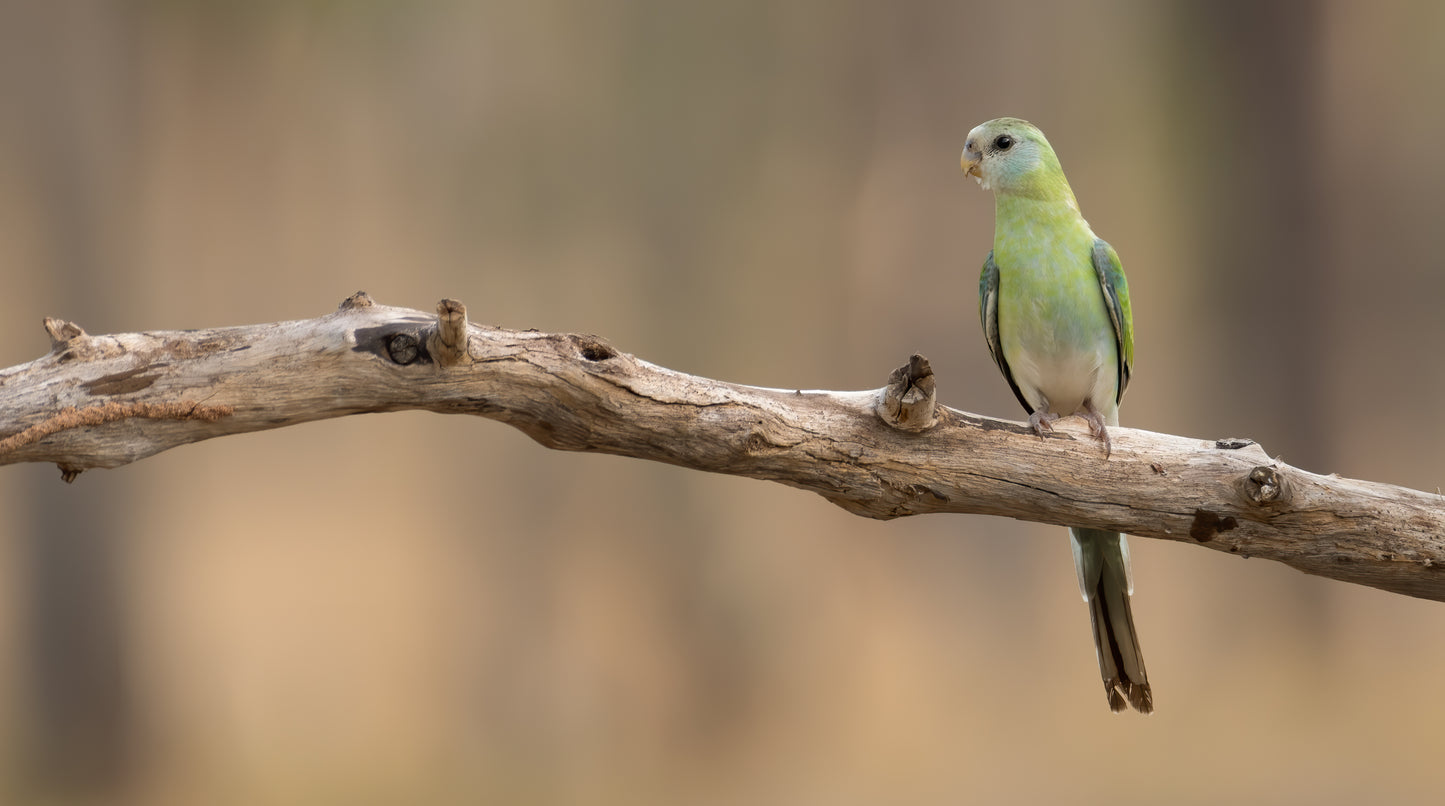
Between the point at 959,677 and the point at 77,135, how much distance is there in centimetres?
418

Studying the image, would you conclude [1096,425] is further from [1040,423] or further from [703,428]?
[703,428]

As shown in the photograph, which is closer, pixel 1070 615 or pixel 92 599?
pixel 92 599

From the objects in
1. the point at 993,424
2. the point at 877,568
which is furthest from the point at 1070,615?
the point at 993,424

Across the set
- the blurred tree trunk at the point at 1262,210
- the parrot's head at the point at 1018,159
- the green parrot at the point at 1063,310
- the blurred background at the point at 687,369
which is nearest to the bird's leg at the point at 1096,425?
the green parrot at the point at 1063,310

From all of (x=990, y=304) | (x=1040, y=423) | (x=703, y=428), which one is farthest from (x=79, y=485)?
(x=1040, y=423)

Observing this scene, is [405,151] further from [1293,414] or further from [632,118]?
[1293,414]

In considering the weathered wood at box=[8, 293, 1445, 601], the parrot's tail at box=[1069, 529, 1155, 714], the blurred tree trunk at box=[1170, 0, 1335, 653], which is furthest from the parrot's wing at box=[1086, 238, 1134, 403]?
the blurred tree trunk at box=[1170, 0, 1335, 653]

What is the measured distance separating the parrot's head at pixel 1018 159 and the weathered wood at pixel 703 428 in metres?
0.60

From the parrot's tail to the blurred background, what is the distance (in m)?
1.72

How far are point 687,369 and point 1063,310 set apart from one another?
203 centimetres

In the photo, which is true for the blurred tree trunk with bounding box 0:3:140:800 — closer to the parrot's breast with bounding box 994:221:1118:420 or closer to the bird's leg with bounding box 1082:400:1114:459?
the parrot's breast with bounding box 994:221:1118:420

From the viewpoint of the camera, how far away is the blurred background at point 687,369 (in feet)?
12.5

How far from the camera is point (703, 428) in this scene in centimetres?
209

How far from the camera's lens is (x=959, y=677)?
4.35 meters
